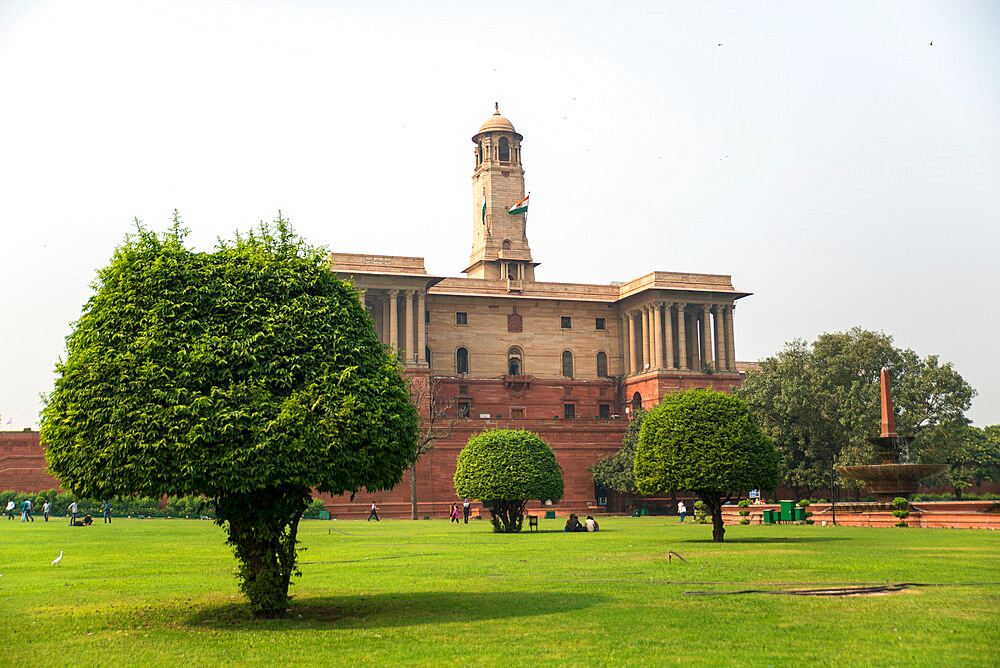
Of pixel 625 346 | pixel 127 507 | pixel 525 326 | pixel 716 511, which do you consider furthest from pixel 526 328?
pixel 716 511

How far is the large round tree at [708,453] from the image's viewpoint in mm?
30891

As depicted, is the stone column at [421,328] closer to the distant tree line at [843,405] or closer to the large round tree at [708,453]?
the distant tree line at [843,405]

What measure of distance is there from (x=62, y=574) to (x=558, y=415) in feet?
198

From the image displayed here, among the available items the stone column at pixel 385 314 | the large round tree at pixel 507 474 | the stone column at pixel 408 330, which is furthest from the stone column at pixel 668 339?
the large round tree at pixel 507 474

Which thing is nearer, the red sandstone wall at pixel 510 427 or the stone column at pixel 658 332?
the red sandstone wall at pixel 510 427

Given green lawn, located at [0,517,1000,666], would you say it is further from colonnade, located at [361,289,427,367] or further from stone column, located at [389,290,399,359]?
colonnade, located at [361,289,427,367]

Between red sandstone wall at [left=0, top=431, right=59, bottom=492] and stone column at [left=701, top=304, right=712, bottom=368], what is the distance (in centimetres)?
4802

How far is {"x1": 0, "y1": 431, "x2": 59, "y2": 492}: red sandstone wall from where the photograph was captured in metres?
62.6

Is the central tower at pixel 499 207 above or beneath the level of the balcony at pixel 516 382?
above

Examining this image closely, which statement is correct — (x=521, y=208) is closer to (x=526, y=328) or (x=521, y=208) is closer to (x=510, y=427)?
(x=526, y=328)

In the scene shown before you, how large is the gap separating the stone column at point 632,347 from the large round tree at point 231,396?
68.1 m

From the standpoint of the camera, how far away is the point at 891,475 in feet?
136

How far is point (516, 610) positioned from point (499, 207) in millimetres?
70750

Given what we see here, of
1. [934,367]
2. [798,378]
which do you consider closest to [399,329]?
[798,378]
